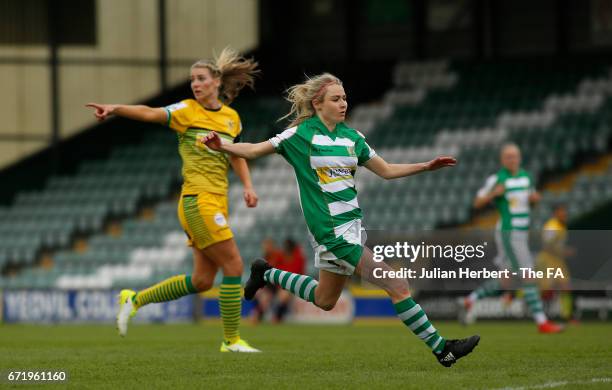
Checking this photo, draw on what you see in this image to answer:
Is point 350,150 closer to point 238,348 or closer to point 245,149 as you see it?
point 245,149

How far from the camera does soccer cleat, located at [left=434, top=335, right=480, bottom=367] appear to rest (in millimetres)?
8156

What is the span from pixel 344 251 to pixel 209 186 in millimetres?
2283

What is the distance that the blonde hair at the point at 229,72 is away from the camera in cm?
1037

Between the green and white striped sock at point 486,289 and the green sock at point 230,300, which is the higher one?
the green sock at point 230,300

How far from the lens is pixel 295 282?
9008 mm

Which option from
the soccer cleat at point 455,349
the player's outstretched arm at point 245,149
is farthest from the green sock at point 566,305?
the player's outstretched arm at point 245,149

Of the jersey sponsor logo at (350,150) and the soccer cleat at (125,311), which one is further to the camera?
the soccer cleat at (125,311)

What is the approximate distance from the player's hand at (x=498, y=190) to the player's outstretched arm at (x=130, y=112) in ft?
18.2

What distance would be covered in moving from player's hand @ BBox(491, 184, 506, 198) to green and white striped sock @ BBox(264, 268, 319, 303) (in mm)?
5481

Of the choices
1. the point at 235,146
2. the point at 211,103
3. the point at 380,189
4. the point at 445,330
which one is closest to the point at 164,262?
the point at 380,189

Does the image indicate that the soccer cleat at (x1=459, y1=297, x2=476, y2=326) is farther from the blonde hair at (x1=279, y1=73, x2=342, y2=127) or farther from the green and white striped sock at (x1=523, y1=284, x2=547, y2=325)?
the blonde hair at (x1=279, y1=73, x2=342, y2=127)

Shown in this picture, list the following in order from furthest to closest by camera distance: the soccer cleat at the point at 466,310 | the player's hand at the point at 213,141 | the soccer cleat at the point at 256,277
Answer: the soccer cleat at the point at 466,310 < the soccer cleat at the point at 256,277 < the player's hand at the point at 213,141

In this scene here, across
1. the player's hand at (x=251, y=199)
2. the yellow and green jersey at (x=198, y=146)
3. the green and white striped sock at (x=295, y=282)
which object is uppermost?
the yellow and green jersey at (x=198, y=146)

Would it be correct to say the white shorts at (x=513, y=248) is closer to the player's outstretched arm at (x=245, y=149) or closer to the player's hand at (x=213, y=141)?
the player's outstretched arm at (x=245, y=149)
